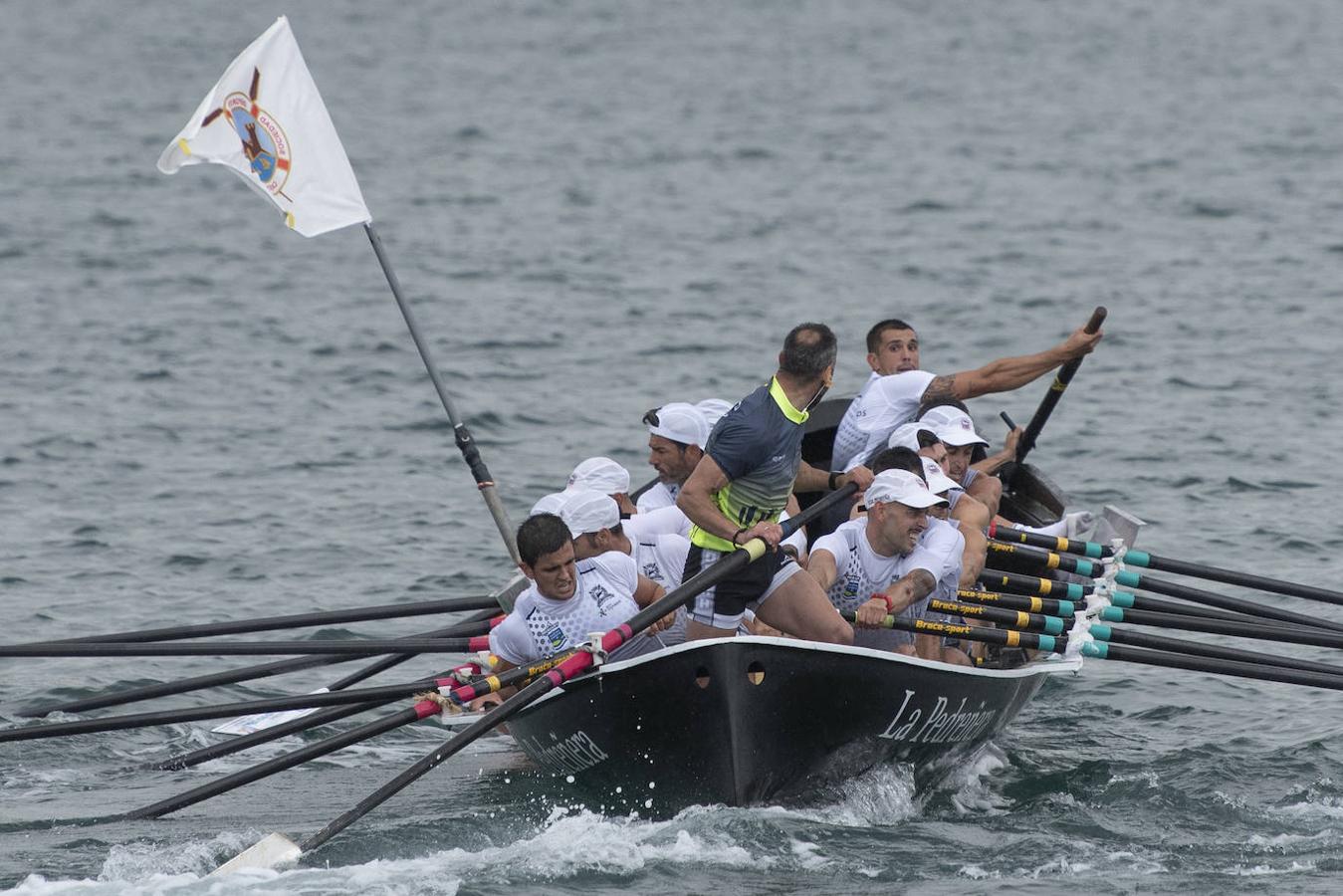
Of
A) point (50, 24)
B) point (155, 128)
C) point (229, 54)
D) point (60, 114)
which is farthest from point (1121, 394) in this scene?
point (50, 24)

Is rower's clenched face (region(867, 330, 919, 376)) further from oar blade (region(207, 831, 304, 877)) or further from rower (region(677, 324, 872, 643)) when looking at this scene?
oar blade (region(207, 831, 304, 877))

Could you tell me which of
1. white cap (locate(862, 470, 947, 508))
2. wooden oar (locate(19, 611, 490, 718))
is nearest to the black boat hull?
white cap (locate(862, 470, 947, 508))

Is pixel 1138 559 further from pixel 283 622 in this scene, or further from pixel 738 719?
pixel 283 622

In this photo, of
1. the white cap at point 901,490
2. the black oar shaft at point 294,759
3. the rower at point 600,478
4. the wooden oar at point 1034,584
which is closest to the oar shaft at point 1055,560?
the wooden oar at point 1034,584

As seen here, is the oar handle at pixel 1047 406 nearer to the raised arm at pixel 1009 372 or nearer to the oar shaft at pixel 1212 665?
the raised arm at pixel 1009 372

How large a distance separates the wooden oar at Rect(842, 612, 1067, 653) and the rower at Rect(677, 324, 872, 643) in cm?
52

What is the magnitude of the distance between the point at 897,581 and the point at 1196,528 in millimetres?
7765

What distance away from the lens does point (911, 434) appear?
12633mm

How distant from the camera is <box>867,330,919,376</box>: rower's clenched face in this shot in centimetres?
1387

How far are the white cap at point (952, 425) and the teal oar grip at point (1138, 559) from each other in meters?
1.30

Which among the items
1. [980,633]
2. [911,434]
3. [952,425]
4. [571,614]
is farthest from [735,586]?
[952,425]

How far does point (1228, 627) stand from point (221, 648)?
6.08m

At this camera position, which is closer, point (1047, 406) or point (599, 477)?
point (599, 477)

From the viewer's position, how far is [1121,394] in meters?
23.0
